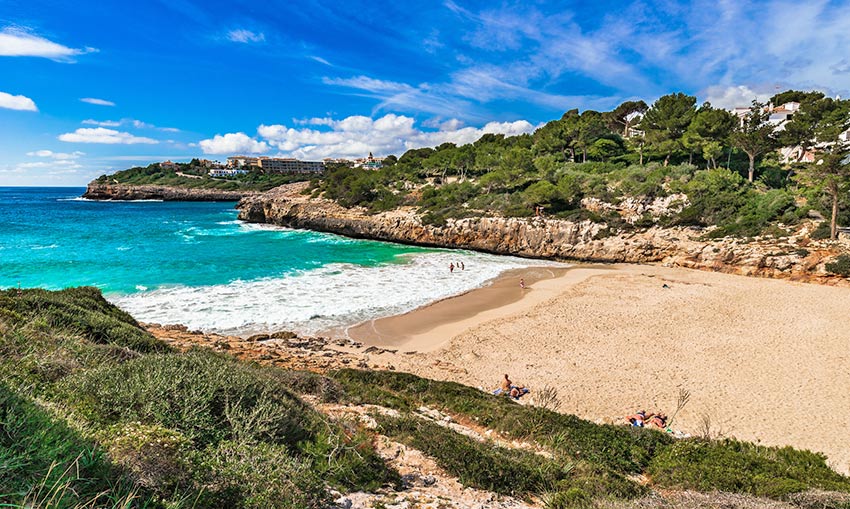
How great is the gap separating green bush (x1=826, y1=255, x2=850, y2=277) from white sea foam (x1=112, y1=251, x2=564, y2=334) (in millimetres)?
18569

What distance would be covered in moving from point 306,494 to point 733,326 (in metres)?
18.4

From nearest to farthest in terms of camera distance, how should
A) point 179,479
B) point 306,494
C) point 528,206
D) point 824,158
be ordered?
1. point 179,479
2. point 306,494
3. point 824,158
4. point 528,206

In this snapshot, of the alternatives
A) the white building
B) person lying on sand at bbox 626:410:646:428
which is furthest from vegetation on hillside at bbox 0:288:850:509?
the white building

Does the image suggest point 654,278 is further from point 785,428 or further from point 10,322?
point 10,322

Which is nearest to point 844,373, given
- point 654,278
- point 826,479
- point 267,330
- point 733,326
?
point 733,326

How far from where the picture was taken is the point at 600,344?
14352mm

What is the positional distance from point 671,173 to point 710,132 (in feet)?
23.1

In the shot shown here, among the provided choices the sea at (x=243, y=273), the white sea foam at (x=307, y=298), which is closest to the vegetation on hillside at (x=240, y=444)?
the white sea foam at (x=307, y=298)

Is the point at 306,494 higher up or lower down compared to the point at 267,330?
higher up

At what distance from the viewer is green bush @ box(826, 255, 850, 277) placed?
69.4 ft

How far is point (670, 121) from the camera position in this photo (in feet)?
139

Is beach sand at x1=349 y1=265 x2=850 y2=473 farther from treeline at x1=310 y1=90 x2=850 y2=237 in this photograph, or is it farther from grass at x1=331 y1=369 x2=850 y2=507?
treeline at x1=310 y1=90 x2=850 y2=237

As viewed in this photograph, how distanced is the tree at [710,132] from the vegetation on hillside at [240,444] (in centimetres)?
4037

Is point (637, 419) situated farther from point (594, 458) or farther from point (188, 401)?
point (188, 401)
